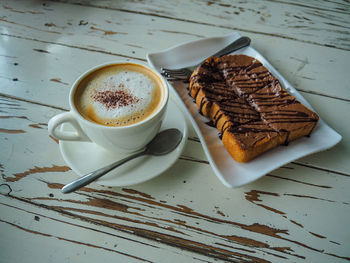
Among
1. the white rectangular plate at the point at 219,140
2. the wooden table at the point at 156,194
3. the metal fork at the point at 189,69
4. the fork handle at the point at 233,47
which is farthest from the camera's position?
the fork handle at the point at 233,47

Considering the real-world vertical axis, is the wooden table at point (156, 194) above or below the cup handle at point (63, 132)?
below

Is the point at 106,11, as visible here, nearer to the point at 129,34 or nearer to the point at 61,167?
the point at 129,34

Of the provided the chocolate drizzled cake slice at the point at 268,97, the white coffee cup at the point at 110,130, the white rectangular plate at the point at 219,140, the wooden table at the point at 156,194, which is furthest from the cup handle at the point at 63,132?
the chocolate drizzled cake slice at the point at 268,97

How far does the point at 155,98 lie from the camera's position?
2.80 ft

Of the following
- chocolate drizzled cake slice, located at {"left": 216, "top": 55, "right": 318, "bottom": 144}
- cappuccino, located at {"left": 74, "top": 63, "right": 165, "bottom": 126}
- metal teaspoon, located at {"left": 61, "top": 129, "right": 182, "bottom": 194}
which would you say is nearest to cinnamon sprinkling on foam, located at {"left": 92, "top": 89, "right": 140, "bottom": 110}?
cappuccino, located at {"left": 74, "top": 63, "right": 165, "bottom": 126}

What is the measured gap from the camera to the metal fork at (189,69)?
3.76ft

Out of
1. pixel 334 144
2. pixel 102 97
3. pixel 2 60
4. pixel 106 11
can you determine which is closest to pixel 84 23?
pixel 106 11

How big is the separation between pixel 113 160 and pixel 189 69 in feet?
1.82

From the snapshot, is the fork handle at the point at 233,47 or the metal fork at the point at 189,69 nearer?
the metal fork at the point at 189,69

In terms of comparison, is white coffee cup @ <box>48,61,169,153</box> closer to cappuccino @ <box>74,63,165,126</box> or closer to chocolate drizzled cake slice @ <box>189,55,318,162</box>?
cappuccino @ <box>74,63,165,126</box>

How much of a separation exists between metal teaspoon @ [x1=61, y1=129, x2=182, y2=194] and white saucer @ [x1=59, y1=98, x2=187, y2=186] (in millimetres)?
15

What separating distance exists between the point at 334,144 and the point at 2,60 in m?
1.35

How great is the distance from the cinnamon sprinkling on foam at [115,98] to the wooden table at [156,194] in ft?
0.78

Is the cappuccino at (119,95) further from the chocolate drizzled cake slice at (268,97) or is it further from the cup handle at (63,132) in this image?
the chocolate drizzled cake slice at (268,97)
